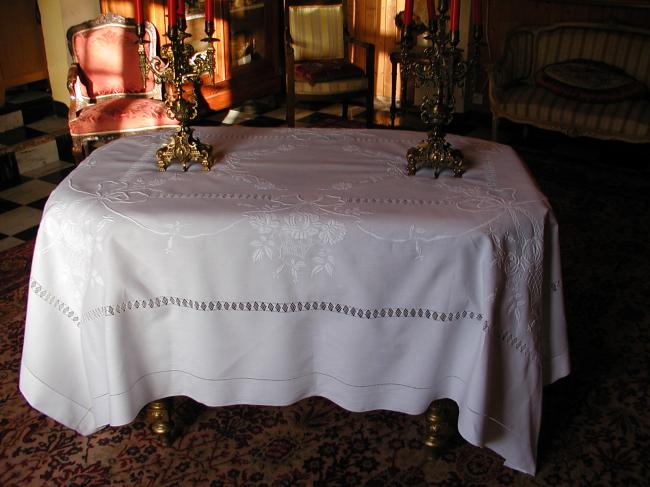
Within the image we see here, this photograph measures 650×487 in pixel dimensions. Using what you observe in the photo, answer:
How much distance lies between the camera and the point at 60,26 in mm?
4984

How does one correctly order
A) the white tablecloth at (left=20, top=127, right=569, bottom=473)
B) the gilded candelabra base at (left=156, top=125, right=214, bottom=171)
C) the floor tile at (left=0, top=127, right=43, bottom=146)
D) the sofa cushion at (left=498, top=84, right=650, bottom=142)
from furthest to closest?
the floor tile at (left=0, top=127, right=43, bottom=146)
the sofa cushion at (left=498, top=84, right=650, bottom=142)
the gilded candelabra base at (left=156, top=125, right=214, bottom=171)
the white tablecloth at (left=20, top=127, right=569, bottom=473)

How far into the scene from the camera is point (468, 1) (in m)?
5.32

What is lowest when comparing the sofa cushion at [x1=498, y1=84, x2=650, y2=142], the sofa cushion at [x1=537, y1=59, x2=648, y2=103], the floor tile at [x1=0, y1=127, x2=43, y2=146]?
the floor tile at [x1=0, y1=127, x2=43, y2=146]

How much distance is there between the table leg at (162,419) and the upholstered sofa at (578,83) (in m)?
3.39

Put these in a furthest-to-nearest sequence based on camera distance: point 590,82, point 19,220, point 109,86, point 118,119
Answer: point 590,82, point 109,86, point 118,119, point 19,220

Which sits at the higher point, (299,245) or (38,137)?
(299,245)

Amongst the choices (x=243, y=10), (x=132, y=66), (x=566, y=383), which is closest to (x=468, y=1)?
(x=243, y=10)

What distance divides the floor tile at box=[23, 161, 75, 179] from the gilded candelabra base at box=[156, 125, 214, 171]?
8.35ft

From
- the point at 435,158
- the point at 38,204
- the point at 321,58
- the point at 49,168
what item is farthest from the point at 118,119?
the point at 435,158

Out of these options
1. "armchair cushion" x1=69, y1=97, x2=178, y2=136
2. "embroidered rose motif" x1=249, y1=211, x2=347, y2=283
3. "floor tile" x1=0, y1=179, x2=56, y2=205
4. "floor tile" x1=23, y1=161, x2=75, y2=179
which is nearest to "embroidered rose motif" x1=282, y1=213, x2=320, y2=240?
"embroidered rose motif" x1=249, y1=211, x2=347, y2=283

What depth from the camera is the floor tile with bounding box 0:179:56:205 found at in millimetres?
4172

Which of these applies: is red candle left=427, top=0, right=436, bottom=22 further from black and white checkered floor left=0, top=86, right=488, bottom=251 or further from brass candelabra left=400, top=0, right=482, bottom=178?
black and white checkered floor left=0, top=86, right=488, bottom=251

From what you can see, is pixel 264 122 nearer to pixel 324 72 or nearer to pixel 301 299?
pixel 324 72

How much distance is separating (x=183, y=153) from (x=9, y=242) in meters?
1.79
